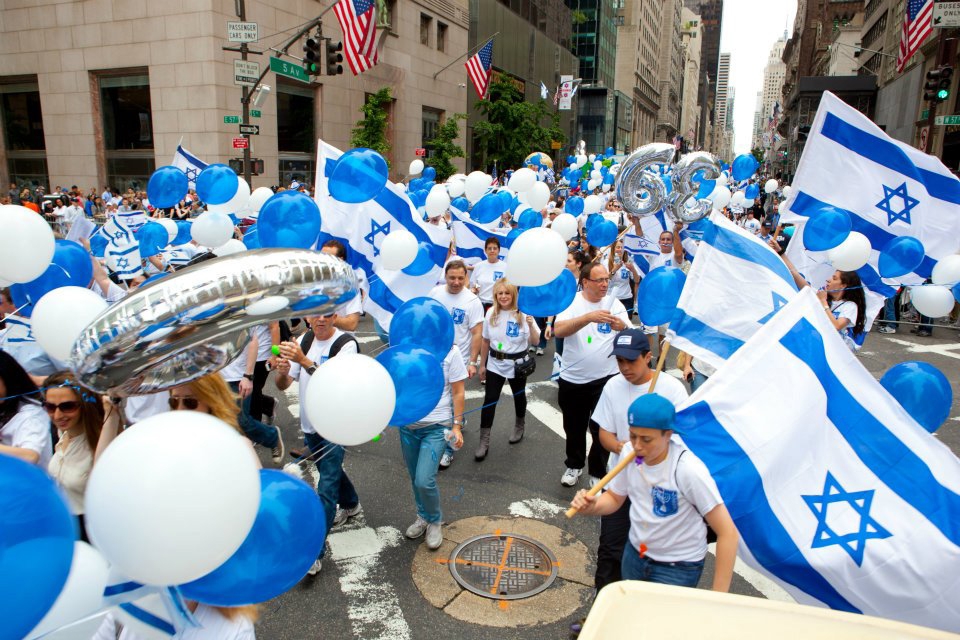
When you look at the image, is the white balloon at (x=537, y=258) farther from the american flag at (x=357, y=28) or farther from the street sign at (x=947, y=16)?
the street sign at (x=947, y=16)

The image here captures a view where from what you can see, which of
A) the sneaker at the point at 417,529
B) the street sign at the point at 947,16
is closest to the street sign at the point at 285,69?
the sneaker at the point at 417,529

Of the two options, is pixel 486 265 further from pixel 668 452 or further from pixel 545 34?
pixel 545 34

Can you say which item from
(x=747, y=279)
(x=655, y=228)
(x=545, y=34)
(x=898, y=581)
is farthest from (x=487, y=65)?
(x=545, y=34)

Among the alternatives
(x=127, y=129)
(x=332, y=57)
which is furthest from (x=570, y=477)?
(x=127, y=129)

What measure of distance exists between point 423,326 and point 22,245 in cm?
252

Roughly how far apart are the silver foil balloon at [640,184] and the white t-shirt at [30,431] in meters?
5.81

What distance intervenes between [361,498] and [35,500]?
413 cm

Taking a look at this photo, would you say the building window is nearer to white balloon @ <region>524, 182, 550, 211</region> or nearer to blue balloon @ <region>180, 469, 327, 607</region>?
white balloon @ <region>524, 182, 550, 211</region>

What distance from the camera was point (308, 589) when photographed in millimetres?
4227

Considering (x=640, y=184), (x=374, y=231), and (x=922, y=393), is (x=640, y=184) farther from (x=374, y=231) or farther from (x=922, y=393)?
(x=922, y=393)

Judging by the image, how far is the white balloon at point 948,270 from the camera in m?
5.81

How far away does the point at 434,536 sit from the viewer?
184 inches

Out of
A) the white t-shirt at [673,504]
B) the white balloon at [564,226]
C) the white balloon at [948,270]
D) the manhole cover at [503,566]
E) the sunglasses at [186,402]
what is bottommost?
the manhole cover at [503,566]

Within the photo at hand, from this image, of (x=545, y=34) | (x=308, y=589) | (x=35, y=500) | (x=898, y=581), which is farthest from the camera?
(x=545, y=34)
